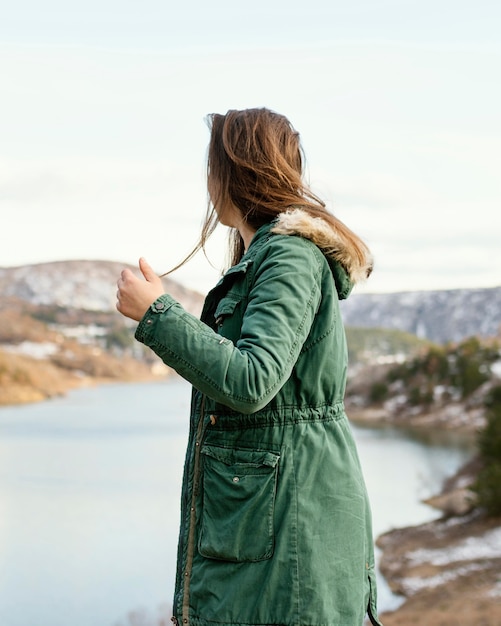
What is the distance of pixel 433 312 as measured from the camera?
8500cm

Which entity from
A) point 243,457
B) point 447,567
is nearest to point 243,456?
point 243,457

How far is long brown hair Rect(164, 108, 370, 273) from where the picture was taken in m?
1.55

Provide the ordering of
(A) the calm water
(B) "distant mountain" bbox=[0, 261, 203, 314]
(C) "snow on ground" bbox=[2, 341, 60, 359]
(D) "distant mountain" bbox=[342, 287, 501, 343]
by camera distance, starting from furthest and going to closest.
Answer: (B) "distant mountain" bbox=[0, 261, 203, 314] < (D) "distant mountain" bbox=[342, 287, 501, 343] < (C) "snow on ground" bbox=[2, 341, 60, 359] < (A) the calm water

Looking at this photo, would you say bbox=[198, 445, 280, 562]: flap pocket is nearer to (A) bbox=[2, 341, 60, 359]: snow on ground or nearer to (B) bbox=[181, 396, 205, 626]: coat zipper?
(B) bbox=[181, 396, 205, 626]: coat zipper

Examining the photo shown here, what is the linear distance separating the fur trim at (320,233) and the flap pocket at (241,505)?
37cm

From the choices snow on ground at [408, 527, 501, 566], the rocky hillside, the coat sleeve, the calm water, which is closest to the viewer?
the coat sleeve

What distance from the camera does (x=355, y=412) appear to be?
3912cm

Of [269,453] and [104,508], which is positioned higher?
[269,453]

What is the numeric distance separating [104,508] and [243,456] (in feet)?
56.6

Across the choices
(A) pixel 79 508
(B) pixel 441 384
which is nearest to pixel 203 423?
(A) pixel 79 508

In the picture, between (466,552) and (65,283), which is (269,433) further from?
(65,283)

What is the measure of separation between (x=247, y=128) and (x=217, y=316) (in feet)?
1.13

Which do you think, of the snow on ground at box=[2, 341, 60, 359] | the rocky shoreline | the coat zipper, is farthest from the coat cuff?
the snow on ground at box=[2, 341, 60, 359]

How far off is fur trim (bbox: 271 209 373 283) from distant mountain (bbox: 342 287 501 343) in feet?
248
